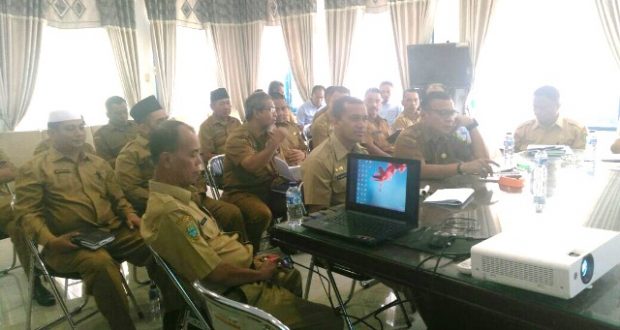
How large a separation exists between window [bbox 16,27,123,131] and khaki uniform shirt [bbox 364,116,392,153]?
12.0ft

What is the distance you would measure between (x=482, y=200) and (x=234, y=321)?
1.23m

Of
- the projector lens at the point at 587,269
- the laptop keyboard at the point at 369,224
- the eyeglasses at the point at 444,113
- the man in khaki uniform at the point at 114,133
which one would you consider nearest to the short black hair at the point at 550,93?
the eyeglasses at the point at 444,113

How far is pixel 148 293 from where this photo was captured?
122 inches

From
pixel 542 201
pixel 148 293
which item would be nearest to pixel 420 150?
pixel 542 201

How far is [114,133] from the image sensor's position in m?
4.18

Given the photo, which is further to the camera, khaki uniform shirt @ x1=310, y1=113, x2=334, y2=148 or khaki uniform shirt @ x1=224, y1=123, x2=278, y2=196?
khaki uniform shirt @ x1=310, y1=113, x2=334, y2=148

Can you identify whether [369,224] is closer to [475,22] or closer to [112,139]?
[112,139]

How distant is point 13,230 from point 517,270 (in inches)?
116

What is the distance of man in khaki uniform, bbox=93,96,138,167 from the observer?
163 inches

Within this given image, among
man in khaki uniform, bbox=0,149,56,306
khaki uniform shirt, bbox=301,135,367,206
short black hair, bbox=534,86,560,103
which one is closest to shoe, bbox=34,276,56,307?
man in khaki uniform, bbox=0,149,56,306

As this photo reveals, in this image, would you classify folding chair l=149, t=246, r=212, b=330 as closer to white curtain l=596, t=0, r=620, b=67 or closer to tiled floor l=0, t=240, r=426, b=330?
tiled floor l=0, t=240, r=426, b=330

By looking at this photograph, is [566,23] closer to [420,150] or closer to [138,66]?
[420,150]

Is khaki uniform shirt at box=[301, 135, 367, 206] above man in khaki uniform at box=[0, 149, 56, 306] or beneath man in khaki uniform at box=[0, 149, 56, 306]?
above

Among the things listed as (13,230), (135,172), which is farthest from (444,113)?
(13,230)
